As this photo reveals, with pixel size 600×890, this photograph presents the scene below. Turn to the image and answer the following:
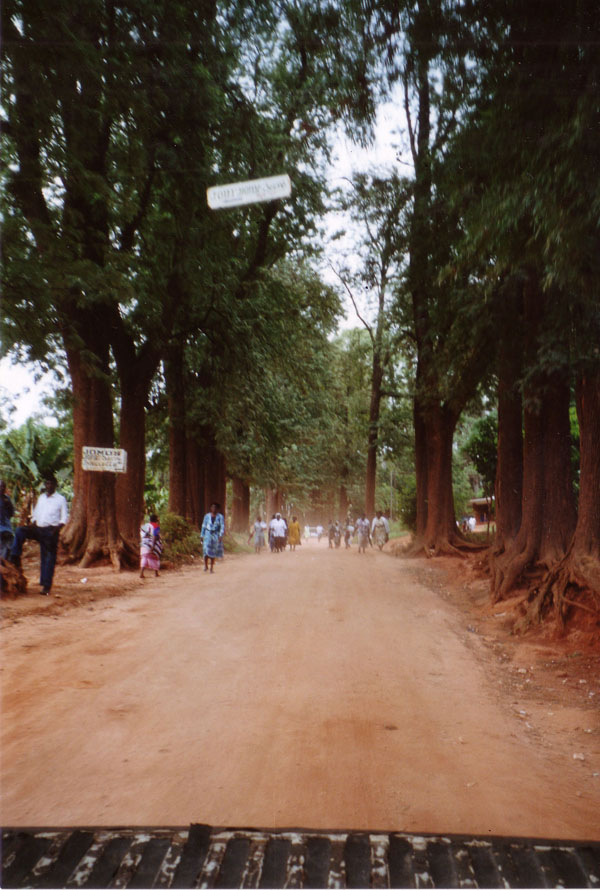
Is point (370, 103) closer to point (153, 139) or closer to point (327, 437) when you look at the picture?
point (153, 139)

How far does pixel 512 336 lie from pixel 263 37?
6557mm

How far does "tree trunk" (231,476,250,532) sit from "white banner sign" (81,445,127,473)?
813 inches

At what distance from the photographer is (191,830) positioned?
10.6 feet

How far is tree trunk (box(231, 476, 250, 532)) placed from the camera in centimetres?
3428

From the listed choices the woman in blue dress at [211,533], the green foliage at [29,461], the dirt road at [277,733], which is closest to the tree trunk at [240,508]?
the green foliage at [29,461]

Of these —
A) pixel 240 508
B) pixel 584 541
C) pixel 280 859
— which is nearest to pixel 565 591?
pixel 584 541

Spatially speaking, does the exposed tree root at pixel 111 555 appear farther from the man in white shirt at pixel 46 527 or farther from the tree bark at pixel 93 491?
the man in white shirt at pixel 46 527

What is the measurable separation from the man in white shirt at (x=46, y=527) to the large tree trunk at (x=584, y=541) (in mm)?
7280

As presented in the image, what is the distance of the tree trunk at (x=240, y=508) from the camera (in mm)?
34281

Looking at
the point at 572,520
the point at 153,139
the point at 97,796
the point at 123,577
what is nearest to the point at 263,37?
A: the point at 153,139

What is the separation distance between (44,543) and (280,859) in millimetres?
8235

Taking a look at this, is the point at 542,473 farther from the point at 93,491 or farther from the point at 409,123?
the point at 93,491

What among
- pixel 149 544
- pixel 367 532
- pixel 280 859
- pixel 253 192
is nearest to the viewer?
pixel 280 859

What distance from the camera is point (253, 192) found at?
5484 mm
